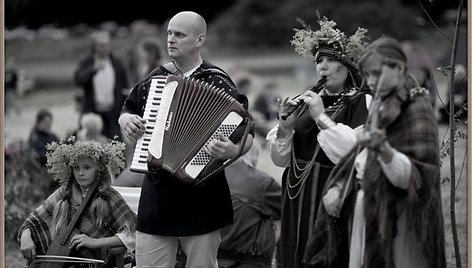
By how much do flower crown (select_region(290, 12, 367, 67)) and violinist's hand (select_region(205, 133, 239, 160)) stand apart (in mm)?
664

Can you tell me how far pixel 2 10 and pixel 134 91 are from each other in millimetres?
939

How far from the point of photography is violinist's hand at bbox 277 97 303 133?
5750 millimetres

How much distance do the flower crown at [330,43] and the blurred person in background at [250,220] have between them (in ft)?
6.41

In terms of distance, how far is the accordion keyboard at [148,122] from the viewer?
5867mm

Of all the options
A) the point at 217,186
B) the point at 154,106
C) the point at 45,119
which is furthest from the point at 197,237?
the point at 45,119

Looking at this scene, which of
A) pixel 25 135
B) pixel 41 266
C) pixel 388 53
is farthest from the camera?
pixel 25 135

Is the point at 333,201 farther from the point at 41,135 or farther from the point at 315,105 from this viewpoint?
the point at 41,135

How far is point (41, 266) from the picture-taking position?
6.24 metres

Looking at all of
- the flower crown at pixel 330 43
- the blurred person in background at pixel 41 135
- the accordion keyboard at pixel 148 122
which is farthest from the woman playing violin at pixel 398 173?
the blurred person in background at pixel 41 135

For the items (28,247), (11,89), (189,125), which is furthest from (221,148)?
(11,89)

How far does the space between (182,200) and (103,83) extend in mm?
7994

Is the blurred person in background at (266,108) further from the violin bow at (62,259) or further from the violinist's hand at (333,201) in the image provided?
the violinist's hand at (333,201)

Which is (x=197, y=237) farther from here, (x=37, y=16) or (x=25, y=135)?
(x=37, y=16)

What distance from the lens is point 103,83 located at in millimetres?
13812
